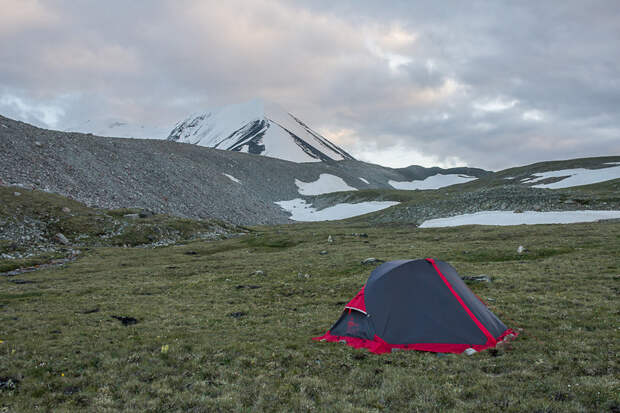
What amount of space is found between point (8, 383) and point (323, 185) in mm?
146953

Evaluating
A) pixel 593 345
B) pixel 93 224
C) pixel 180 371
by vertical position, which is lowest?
pixel 593 345

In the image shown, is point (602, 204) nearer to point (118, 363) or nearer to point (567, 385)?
point (567, 385)

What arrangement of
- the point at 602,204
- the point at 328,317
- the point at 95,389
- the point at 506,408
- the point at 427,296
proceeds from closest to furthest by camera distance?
the point at 506,408, the point at 95,389, the point at 427,296, the point at 328,317, the point at 602,204

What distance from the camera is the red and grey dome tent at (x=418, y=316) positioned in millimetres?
12648

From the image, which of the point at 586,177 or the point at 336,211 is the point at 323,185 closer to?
the point at 336,211

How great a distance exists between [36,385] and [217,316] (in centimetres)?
800

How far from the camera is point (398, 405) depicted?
8.95 metres

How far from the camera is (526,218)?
172 feet

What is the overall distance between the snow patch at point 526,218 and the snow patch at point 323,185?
87975mm

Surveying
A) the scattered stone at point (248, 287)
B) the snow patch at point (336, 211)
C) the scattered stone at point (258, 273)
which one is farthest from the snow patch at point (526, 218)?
the snow patch at point (336, 211)

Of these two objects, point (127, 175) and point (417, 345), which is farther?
point (127, 175)

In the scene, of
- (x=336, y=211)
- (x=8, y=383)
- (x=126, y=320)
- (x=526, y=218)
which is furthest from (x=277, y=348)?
(x=336, y=211)

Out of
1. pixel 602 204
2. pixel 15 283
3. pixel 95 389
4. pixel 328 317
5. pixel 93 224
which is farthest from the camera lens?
pixel 602 204

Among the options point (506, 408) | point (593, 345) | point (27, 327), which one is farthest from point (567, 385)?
point (27, 327)
